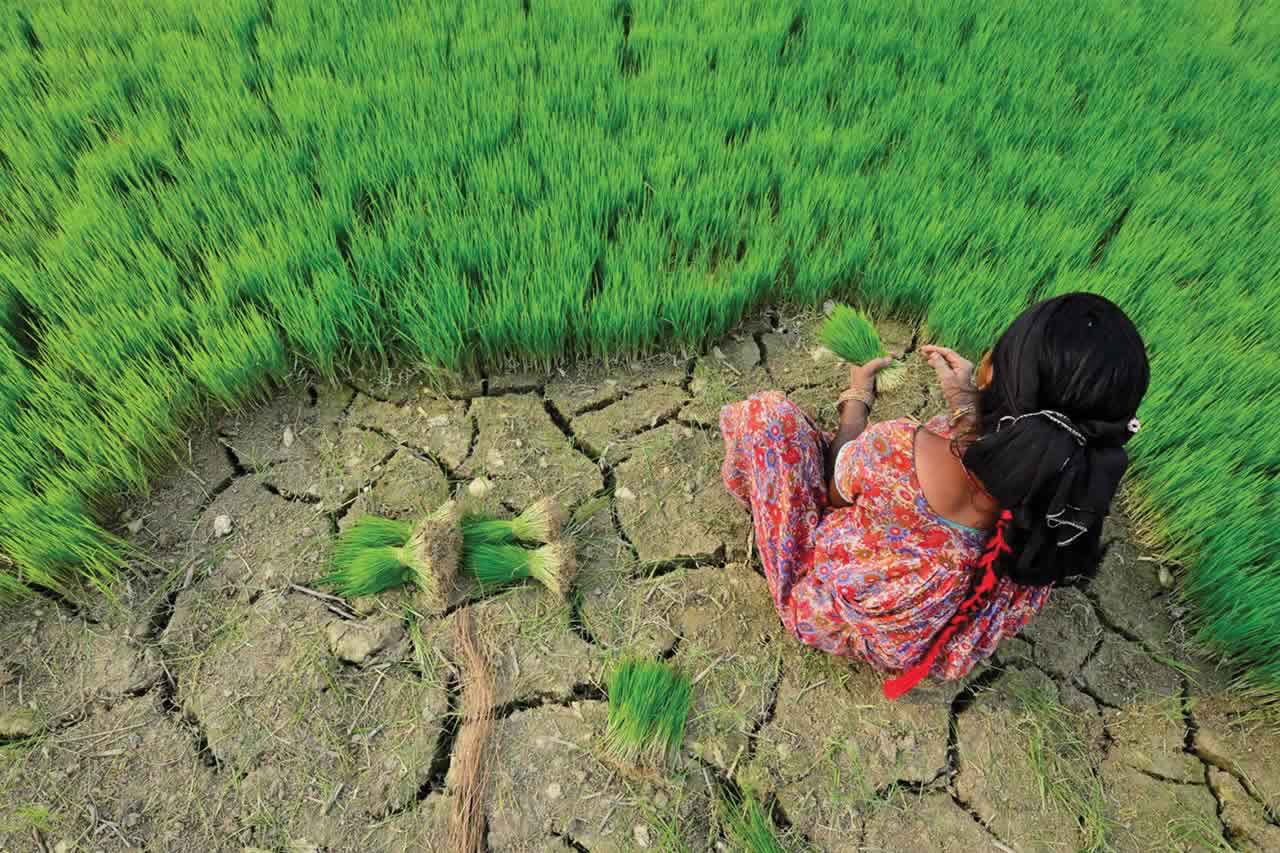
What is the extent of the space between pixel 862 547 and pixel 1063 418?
18.8 inches

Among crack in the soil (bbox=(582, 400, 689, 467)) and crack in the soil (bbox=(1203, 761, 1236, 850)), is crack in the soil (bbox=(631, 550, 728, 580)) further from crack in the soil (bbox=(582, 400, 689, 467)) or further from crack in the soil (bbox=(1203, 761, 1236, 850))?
crack in the soil (bbox=(1203, 761, 1236, 850))

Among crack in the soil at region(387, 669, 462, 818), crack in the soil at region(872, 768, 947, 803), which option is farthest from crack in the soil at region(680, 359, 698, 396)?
crack in the soil at region(872, 768, 947, 803)

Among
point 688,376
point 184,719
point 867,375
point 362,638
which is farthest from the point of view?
point 688,376

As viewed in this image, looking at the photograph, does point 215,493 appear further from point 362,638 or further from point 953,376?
point 953,376

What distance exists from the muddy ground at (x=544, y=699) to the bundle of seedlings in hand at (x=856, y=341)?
0.51 meters

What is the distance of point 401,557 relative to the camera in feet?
5.34

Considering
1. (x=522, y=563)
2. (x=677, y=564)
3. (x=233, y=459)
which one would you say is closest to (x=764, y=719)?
(x=677, y=564)

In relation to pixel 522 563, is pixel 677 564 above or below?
below

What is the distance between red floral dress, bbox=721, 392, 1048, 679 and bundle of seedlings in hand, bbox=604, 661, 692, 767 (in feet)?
1.02

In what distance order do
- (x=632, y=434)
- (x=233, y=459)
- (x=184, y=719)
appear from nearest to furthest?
(x=184, y=719)
(x=233, y=459)
(x=632, y=434)

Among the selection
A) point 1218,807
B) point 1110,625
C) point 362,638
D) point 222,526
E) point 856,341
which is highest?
point 856,341

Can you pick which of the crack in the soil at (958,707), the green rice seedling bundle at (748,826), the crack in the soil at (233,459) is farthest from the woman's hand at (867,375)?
the crack in the soil at (233,459)

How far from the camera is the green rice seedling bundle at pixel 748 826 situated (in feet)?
4.75

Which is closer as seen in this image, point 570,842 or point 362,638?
point 570,842
